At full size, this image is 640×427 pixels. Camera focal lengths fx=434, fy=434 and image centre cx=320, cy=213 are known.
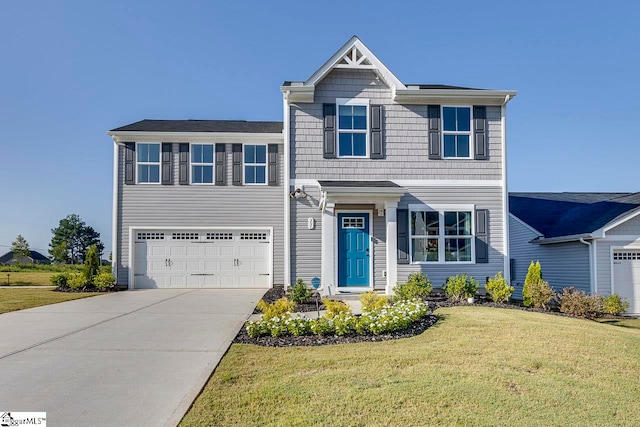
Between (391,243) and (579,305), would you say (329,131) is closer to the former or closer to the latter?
(391,243)

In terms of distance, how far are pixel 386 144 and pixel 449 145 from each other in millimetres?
1890

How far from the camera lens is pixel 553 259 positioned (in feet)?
49.4

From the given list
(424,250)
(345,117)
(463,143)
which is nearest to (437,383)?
(424,250)

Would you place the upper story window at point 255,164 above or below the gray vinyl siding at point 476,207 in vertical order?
above

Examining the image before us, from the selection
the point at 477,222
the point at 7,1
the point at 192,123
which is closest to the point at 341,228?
the point at 477,222

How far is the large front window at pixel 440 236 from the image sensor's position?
41.0ft

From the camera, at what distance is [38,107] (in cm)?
1639

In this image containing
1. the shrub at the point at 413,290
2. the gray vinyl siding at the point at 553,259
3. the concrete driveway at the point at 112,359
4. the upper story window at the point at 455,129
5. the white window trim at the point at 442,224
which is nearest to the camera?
the concrete driveway at the point at 112,359

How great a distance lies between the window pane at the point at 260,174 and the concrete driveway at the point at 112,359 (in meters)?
5.70

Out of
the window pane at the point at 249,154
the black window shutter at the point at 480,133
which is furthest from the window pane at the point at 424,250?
the window pane at the point at 249,154

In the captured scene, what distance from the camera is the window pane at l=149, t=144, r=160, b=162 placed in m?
14.8

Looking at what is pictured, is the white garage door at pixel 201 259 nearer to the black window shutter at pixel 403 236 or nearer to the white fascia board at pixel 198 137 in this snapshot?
the white fascia board at pixel 198 137

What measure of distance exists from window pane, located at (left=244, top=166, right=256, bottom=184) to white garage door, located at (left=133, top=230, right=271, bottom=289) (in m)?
1.77

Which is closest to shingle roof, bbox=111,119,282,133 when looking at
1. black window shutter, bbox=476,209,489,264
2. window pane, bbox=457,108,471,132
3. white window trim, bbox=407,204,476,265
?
white window trim, bbox=407,204,476,265
